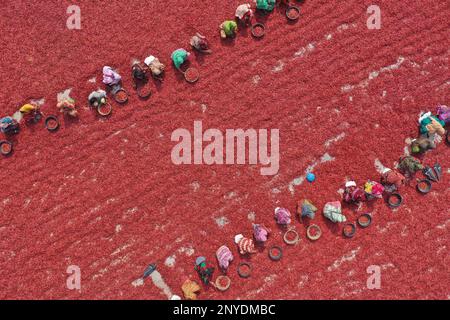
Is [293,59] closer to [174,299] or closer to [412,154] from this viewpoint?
[412,154]
